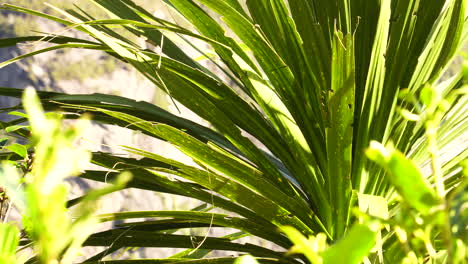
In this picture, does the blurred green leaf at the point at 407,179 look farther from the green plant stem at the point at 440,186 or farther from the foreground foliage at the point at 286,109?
the foreground foliage at the point at 286,109

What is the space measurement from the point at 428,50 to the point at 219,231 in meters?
3.40

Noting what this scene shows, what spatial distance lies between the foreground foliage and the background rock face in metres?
2.85

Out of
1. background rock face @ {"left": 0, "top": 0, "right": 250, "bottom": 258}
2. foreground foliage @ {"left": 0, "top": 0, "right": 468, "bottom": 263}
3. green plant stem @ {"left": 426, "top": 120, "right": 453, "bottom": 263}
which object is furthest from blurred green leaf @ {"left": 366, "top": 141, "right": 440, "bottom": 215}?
background rock face @ {"left": 0, "top": 0, "right": 250, "bottom": 258}

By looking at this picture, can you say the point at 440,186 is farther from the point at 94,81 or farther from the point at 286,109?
the point at 94,81

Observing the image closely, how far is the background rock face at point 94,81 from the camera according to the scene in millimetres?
3955

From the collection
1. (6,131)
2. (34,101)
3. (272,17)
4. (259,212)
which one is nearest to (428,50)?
(272,17)

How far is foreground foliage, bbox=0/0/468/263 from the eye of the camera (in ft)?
2.37

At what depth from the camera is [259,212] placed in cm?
74

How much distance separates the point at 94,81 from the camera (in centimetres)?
439

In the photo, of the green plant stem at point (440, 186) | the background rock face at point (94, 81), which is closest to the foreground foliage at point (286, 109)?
the green plant stem at point (440, 186)

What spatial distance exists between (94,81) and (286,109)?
383 centimetres

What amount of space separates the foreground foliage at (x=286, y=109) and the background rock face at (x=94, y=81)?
2845 mm

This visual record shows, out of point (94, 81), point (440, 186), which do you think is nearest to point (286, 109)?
point (440, 186)

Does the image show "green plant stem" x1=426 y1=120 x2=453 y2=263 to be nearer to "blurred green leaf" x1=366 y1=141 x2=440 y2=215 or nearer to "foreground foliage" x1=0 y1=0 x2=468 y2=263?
"blurred green leaf" x1=366 y1=141 x2=440 y2=215
